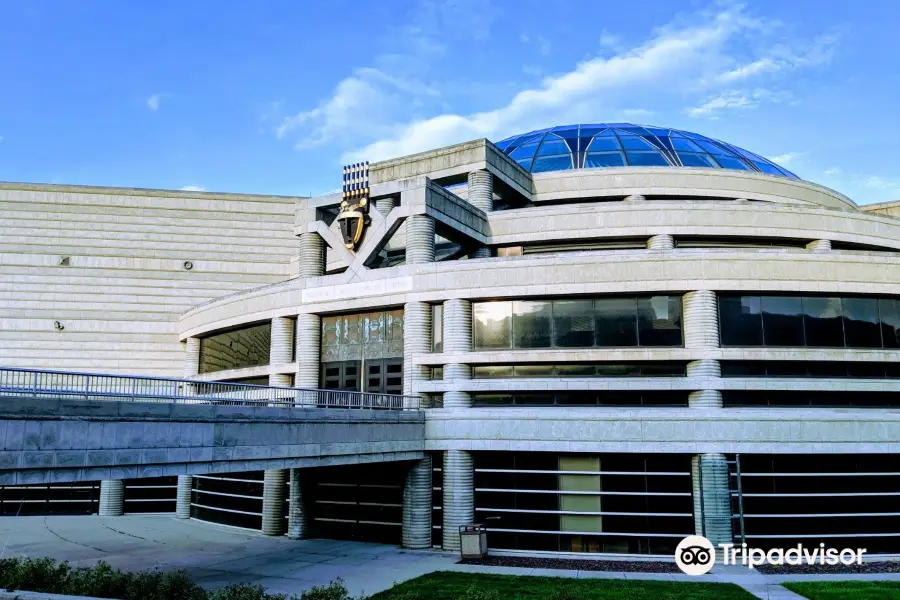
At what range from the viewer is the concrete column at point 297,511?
31.7m

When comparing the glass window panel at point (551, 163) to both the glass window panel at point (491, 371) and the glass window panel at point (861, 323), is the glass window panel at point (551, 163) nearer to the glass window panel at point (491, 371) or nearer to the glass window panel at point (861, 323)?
the glass window panel at point (491, 371)

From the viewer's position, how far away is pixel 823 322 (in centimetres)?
2841

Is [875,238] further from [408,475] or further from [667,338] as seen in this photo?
[408,475]

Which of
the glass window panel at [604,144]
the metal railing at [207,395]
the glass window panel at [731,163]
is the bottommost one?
the metal railing at [207,395]

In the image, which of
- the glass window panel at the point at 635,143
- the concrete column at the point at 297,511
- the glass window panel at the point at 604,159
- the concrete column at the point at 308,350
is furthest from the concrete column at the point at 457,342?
the glass window panel at the point at 635,143

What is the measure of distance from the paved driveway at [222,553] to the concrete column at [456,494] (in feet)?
3.96

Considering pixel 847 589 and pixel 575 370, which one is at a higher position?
pixel 575 370

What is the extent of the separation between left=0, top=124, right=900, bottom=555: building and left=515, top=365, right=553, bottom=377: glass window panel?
0.30 ft

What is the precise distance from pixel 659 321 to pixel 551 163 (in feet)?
54.3

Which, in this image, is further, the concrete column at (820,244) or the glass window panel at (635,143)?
the glass window panel at (635,143)

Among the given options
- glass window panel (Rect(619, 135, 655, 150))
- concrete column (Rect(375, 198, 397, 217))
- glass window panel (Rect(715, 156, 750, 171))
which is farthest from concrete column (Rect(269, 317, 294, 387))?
glass window panel (Rect(715, 156, 750, 171))

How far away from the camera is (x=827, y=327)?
28391 mm

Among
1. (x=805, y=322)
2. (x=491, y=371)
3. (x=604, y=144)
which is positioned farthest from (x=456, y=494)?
(x=604, y=144)

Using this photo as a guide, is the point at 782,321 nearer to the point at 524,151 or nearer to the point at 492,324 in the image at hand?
the point at 492,324
